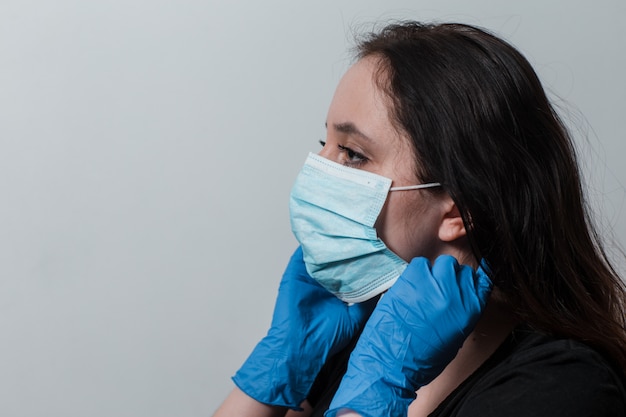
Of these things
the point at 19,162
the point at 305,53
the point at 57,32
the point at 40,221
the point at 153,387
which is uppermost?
the point at 57,32

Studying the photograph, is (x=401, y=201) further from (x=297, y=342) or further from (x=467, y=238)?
(x=297, y=342)

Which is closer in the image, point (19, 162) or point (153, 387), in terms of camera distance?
point (19, 162)

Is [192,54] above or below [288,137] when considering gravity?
above

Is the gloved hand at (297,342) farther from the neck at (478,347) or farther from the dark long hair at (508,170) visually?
the dark long hair at (508,170)

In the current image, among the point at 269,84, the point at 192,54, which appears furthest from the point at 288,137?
the point at 192,54

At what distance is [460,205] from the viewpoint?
1374 millimetres

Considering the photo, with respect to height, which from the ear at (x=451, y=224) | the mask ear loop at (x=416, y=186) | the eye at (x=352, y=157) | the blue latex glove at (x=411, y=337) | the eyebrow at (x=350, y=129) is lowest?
the blue latex glove at (x=411, y=337)

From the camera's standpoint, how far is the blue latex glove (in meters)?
1.31

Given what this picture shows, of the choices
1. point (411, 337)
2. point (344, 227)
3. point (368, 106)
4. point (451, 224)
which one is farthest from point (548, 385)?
point (368, 106)

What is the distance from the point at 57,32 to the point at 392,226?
3.22ft

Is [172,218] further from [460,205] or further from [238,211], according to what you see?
[460,205]

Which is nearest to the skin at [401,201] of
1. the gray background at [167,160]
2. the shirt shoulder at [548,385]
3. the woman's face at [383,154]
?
the woman's face at [383,154]

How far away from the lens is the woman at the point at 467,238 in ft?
4.30

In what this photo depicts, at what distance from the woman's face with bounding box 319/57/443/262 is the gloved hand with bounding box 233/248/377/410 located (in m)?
0.34
